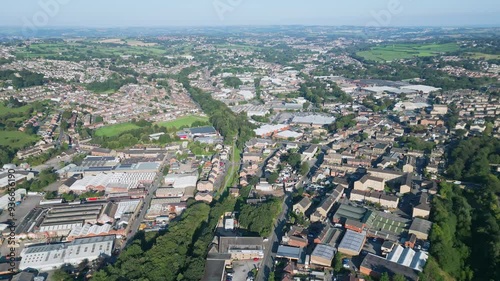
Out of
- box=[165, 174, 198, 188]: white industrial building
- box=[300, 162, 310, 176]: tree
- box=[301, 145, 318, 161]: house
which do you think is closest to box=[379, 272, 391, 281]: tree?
box=[300, 162, 310, 176]: tree

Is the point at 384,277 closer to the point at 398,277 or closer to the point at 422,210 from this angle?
the point at 398,277

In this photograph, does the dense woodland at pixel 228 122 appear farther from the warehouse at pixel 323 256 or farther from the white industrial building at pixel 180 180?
the warehouse at pixel 323 256

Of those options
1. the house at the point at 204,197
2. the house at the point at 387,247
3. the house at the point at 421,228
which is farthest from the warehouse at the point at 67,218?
the house at the point at 421,228

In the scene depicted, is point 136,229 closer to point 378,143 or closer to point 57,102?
point 378,143

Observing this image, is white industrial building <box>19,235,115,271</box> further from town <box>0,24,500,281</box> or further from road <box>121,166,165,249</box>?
road <box>121,166,165,249</box>

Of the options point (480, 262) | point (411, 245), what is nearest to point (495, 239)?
point (480, 262)

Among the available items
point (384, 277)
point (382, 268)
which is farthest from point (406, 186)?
point (384, 277)
